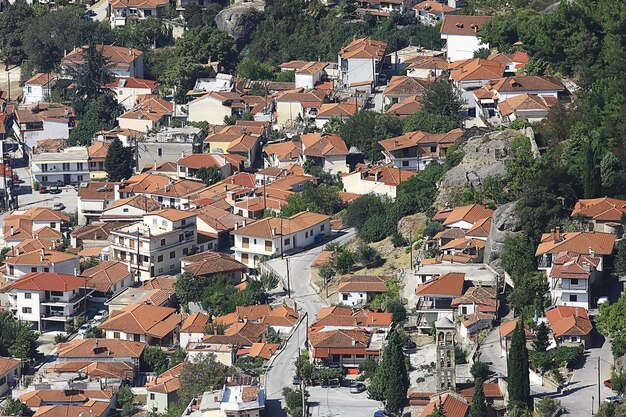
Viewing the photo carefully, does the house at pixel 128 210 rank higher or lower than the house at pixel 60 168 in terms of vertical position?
higher

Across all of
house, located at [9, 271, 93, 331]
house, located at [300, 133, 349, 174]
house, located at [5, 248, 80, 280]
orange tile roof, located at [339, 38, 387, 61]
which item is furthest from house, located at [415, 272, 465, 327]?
orange tile roof, located at [339, 38, 387, 61]

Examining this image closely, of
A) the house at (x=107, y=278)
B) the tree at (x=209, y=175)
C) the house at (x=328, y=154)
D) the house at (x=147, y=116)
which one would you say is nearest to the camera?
the house at (x=107, y=278)

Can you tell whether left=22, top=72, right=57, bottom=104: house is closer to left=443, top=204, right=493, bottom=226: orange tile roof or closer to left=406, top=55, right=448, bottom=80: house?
left=406, top=55, right=448, bottom=80: house

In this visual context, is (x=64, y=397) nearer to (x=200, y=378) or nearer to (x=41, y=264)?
(x=200, y=378)

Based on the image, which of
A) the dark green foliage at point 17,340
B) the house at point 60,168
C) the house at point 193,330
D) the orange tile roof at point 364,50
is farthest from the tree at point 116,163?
the house at point 193,330

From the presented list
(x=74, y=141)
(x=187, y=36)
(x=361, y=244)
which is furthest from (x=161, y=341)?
(x=187, y=36)

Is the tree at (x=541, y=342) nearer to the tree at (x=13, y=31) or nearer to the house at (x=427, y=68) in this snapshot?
the house at (x=427, y=68)

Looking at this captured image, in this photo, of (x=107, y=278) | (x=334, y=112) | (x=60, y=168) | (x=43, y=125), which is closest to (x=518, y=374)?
(x=107, y=278)
